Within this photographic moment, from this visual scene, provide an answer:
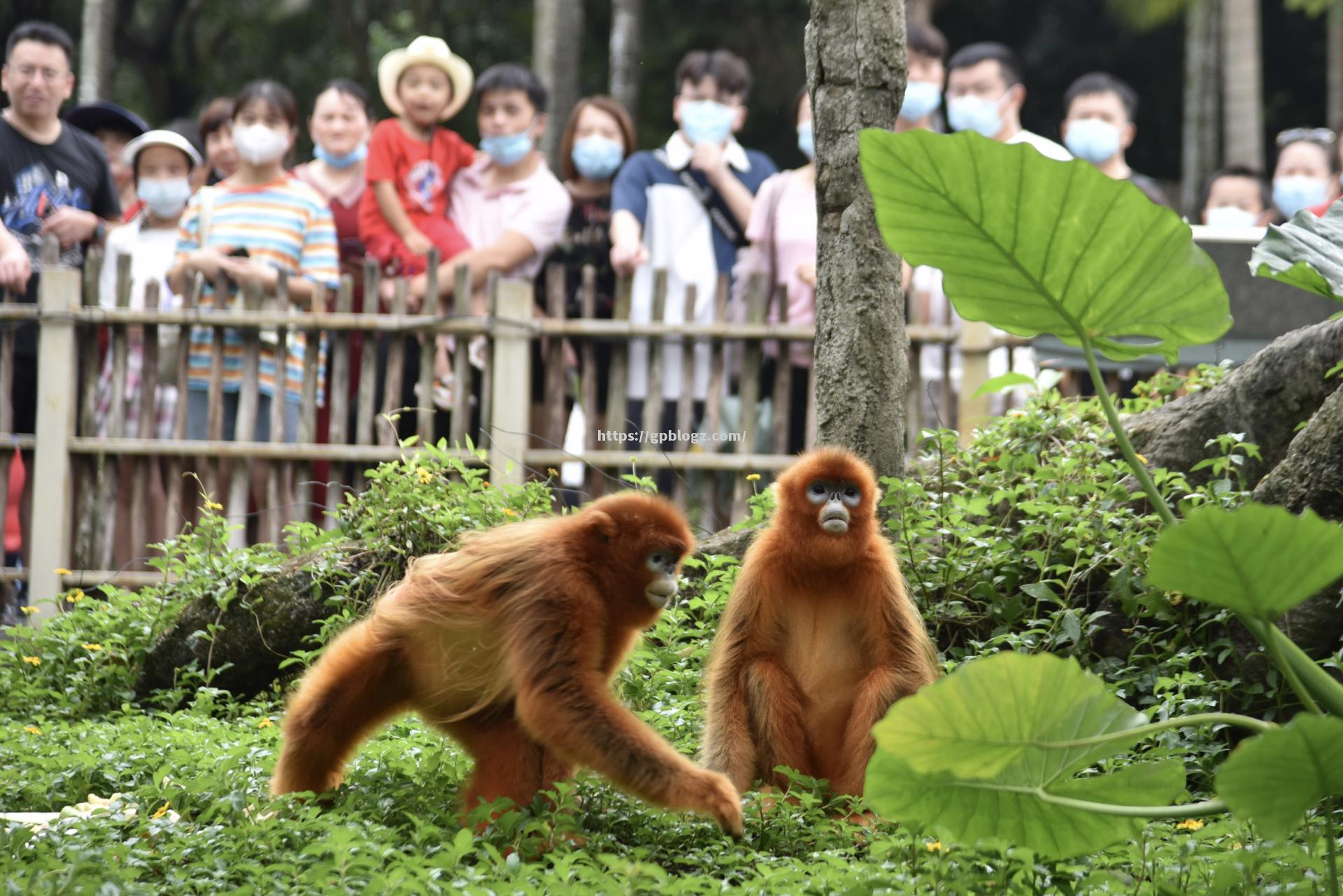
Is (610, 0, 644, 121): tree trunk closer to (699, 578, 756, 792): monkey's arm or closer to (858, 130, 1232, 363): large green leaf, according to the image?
(699, 578, 756, 792): monkey's arm

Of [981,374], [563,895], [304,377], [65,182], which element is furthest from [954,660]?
[65,182]

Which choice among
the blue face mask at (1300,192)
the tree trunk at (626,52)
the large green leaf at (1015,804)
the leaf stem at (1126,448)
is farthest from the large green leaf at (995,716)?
the tree trunk at (626,52)

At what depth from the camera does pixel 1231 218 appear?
9.59 m

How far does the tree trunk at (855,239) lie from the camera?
500cm

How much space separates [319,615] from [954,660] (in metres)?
2.47

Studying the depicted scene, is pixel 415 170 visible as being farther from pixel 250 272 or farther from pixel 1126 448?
pixel 1126 448

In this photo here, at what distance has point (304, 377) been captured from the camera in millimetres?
8289

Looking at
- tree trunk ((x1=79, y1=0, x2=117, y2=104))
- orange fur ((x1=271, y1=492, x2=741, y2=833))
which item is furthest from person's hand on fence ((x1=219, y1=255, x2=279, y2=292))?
tree trunk ((x1=79, y1=0, x2=117, y2=104))

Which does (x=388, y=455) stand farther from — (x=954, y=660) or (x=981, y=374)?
(x=954, y=660)

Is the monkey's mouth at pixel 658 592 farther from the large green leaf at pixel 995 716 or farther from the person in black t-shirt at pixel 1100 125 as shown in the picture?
the person in black t-shirt at pixel 1100 125

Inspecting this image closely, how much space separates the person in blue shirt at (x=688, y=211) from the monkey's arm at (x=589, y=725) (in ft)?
15.1

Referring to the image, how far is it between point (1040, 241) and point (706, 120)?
5.88m

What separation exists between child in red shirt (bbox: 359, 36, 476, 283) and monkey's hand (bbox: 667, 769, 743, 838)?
572cm

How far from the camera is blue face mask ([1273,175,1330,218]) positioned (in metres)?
9.49
